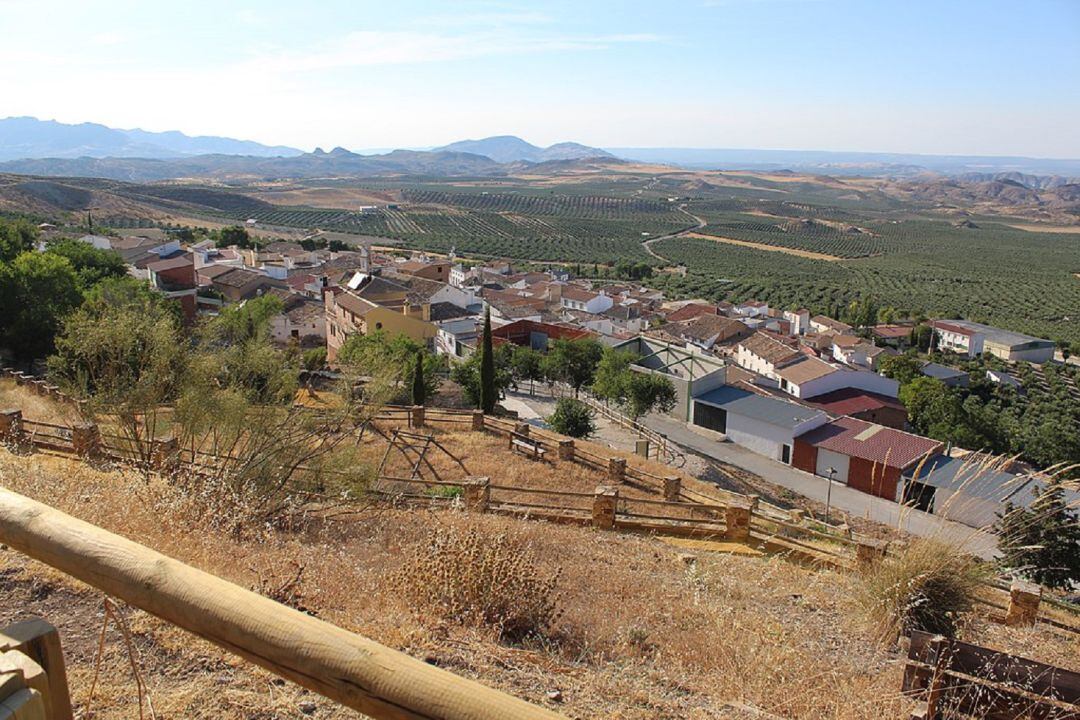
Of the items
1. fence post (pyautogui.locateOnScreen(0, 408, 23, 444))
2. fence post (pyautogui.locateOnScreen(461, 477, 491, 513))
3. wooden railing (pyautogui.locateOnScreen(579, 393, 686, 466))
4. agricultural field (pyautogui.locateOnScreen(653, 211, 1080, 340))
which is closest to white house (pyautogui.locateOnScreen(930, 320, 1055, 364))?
agricultural field (pyautogui.locateOnScreen(653, 211, 1080, 340))

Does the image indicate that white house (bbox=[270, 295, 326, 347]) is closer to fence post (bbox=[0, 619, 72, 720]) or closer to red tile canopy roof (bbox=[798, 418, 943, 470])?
red tile canopy roof (bbox=[798, 418, 943, 470])

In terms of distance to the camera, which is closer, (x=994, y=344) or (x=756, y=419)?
(x=756, y=419)

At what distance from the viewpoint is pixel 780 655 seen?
19.8 feet

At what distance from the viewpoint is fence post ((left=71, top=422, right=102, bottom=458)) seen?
486 inches

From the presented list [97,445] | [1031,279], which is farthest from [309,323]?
[1031,279]

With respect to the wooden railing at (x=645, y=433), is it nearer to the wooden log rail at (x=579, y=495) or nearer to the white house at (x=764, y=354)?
the wooden log rail at (x=579, y=495)

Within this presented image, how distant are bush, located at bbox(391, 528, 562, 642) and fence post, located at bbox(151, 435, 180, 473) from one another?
18.4ft

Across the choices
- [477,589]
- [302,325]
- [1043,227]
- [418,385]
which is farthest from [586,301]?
[1043,227]

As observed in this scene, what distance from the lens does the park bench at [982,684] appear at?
4.96m

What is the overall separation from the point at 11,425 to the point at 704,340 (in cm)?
4270

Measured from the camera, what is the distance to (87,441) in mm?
12500

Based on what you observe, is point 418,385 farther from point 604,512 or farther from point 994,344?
point 994,344

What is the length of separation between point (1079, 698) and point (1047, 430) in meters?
36.3

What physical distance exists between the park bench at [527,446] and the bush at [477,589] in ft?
40.0
